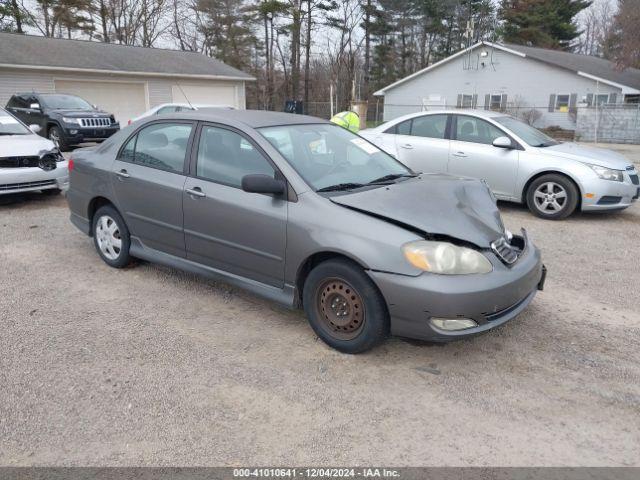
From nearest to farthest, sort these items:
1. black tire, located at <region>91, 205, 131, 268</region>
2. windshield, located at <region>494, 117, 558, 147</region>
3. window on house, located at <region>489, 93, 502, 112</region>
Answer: black tire, located at <region>91, 205, 131, 268</region> → windshield, located at <region>494, 117, 558, 147</region> → window on house, located at <region>489, 93, 502, 112</region>

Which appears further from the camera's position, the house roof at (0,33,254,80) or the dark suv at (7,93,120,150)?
the house roof at (0,33,254,80)

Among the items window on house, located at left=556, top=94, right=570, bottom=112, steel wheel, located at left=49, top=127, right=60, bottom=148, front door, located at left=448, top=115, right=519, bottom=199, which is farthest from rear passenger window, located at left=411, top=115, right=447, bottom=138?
window on house, located at left=556, top=94, right=570, bottom=112

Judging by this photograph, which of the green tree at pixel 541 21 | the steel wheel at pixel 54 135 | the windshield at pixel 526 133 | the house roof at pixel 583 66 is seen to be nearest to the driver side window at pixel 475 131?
the windshield at pixel 526 133

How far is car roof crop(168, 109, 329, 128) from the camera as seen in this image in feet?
13.8

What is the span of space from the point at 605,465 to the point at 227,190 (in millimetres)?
2943

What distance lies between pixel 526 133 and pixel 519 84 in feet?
88.4

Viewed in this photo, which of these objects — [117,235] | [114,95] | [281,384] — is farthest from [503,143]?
[114,95]

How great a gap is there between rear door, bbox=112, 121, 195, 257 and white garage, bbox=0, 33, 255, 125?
51.2ft

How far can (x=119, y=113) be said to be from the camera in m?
24.4

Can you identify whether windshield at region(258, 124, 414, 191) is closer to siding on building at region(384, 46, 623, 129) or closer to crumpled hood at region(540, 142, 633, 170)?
crumpled hood at region(540, 142, 633, 170)

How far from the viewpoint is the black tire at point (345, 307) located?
3.32 metres

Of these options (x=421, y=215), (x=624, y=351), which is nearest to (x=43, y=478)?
(x=421, y=215)

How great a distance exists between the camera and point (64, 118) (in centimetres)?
1439

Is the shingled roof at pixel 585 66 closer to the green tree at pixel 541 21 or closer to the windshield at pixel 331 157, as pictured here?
the green tree at pixel 541 21
